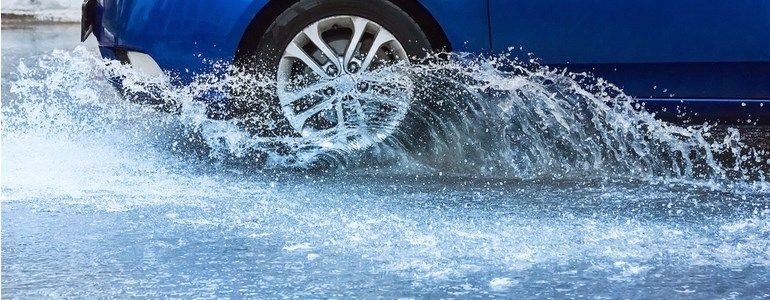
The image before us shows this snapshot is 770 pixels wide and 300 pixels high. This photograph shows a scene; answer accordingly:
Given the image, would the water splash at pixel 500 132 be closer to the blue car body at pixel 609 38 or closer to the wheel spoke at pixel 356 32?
the blue car body at pixel 609 38

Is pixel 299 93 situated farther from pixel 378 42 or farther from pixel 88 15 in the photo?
pixel 88 15

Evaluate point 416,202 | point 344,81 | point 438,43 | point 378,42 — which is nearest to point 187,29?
point 344,81

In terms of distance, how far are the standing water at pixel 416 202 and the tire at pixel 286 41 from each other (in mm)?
69

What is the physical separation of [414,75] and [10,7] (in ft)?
39.2

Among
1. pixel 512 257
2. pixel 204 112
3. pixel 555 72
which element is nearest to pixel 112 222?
pixel 204 112

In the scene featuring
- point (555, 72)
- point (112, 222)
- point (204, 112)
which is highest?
point (555, 72)

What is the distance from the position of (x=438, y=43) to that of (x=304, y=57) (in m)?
0.57

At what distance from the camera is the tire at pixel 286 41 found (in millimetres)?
4996

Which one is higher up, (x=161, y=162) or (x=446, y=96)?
(x=446, y=96)

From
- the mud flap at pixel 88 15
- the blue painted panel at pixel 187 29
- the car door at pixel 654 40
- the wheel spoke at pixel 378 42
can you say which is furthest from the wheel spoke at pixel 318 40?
the mud flap at pixel 88 15

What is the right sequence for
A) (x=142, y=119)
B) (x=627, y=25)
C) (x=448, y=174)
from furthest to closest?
(x=142, y=119)
(x=448, y=174)
(x=627, y=25)

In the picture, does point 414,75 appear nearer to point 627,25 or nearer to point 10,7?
point 627,25

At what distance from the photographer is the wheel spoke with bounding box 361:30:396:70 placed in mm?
5035

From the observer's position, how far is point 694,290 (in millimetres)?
3311
